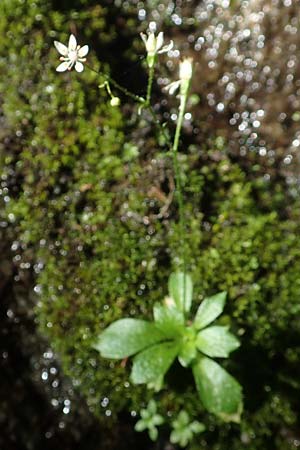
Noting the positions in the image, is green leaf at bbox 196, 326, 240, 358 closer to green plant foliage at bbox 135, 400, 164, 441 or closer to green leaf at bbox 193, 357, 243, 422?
green leaf at bbox 193, 357, 243, 422

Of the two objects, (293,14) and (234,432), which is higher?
(293,14)

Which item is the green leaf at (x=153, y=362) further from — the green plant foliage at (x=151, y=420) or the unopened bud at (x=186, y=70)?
the unopened bud at (x=186, y=70)

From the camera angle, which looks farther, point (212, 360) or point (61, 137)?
point (61, 137)

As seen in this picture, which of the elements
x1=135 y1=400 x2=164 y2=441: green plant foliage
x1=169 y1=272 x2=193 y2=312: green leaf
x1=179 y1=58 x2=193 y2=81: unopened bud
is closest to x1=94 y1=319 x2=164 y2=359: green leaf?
x1=169 y1=272 x2=193 y2=312: green leaf

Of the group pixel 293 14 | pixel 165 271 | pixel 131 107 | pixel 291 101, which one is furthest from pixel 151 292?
pixel 293 14

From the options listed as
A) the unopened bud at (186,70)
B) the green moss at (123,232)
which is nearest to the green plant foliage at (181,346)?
the green moss at (123,232)

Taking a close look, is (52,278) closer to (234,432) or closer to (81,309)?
(81,309)
